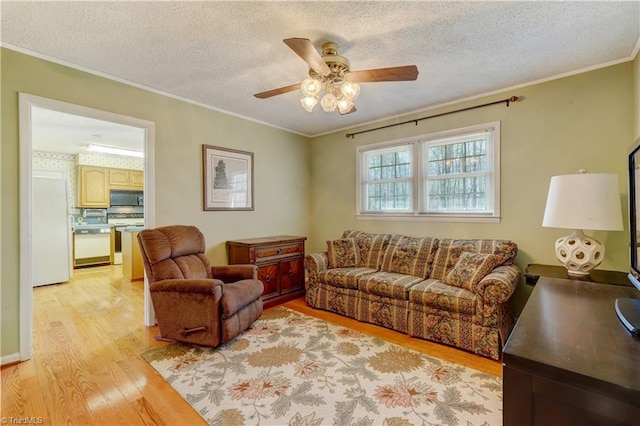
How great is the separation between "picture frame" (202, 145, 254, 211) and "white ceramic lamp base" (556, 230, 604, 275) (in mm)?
3511

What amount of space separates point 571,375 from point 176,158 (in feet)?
11.8

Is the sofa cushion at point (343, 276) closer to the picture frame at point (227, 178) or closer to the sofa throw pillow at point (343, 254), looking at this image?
the sofa throw pillow at point (343, 254)

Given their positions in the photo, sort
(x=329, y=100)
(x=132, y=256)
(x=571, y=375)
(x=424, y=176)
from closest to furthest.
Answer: (x=571, y=375) < (x=329, y=100) < (x=424, y=176) < (x=132, y=256)

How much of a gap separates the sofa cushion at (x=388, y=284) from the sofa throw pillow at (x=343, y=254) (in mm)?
511

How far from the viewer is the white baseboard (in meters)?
2.27

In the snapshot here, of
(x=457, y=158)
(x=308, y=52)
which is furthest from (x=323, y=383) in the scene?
(x=457, y=158)

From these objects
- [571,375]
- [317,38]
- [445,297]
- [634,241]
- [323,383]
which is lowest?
[323,383]

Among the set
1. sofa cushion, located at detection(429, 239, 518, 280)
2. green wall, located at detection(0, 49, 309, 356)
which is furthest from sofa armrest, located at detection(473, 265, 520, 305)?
green wall, located at detection(0, 49, 309, 356)

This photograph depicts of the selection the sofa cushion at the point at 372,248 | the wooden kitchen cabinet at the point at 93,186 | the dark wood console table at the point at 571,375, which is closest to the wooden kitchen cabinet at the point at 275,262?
the sofa cushion at the point at 372,248

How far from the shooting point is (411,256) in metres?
3.42

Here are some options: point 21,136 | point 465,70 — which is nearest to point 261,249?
point 21,136

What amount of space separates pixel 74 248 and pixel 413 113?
22.3 ft

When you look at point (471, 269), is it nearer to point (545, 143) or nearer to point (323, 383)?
point (545, 143)

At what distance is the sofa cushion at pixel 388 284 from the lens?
290cm
